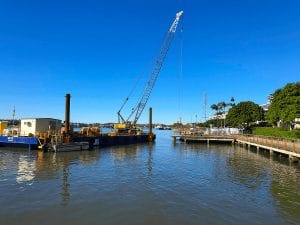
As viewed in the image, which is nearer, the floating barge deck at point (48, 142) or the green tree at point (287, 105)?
the floating barge deck at point (48, 142)

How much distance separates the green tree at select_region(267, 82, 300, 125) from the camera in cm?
6438

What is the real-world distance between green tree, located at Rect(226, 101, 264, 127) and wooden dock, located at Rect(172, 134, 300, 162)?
92.1 ft

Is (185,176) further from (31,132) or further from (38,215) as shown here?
(31,132)

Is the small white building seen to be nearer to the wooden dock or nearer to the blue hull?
the blue hull

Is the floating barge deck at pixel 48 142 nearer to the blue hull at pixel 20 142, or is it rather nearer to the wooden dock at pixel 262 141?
the blue hull at pixel 20 142

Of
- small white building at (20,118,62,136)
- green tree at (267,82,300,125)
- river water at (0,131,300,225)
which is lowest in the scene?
river water at (0,131,300,225)

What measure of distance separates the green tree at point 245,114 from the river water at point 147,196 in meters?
75.7

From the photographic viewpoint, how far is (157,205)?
19.2 metres

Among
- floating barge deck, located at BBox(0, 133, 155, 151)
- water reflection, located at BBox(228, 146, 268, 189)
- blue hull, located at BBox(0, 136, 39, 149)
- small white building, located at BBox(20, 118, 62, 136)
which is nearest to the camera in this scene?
water reflection, located at BBox(228, 146, 268, 189)

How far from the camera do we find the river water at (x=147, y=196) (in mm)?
16656

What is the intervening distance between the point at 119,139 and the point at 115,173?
161ft

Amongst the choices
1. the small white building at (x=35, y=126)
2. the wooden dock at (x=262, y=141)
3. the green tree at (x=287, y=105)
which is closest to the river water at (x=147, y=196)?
the wooden dock at (x=262, y=141)

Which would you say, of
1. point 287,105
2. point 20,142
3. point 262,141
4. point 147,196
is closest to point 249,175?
point 147,196

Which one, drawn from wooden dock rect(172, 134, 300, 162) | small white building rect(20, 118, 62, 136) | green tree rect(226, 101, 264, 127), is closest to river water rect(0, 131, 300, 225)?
wooden dock rect(172, 134, 300, 162)
